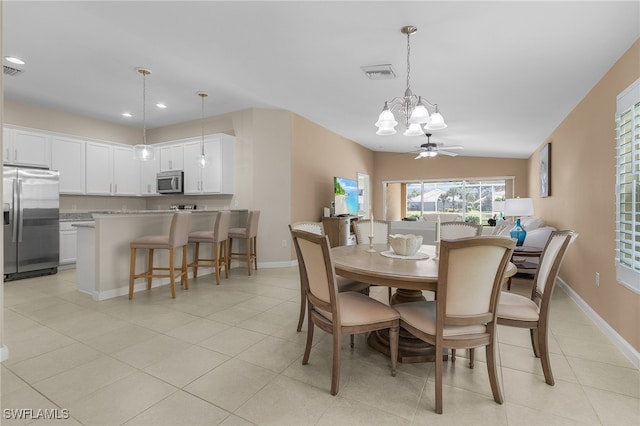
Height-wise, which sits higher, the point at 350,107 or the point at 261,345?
the point at 350,107

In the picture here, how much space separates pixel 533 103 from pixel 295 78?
118 inches

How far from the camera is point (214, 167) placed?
5.34 meters

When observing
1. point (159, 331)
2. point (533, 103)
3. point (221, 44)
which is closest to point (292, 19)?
point (221, 44)

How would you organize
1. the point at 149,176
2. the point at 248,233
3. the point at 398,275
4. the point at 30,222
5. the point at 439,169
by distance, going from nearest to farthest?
the point at 398,275 < the point at 30,222 < the point at 248,233 < the point at 149,176 < the point at 439,169

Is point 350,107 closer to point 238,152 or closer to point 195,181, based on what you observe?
point 238,152

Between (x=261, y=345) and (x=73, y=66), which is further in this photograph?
(x=73, y=66)

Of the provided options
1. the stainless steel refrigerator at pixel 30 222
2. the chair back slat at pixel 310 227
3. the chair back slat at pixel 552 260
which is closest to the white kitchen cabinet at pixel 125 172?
the stainless steel refrigerator at pixel 30 222

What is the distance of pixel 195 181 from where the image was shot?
555 centimetres

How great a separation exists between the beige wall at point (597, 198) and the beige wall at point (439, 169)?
14.2 ft

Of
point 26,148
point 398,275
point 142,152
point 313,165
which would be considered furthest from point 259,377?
point 26,148

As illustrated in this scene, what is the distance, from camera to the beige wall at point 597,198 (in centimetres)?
242

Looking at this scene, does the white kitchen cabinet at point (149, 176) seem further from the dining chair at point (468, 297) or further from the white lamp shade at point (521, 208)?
the white lamp shade at point (521, 208)

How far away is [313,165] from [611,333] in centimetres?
472

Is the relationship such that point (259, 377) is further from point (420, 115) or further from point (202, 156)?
point (202, 156)
